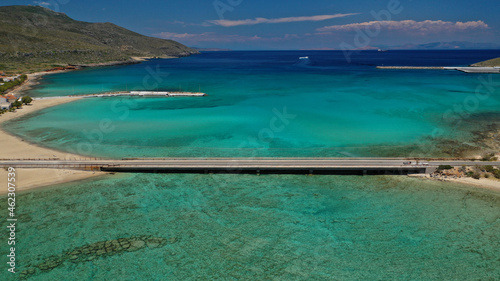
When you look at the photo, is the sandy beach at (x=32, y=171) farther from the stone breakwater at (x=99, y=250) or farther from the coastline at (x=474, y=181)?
the coastline at (x=474, y=181)

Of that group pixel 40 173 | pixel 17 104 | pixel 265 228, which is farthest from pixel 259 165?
pixel 17 104

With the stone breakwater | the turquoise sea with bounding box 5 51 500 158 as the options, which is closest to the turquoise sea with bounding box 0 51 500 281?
the stone breakwater

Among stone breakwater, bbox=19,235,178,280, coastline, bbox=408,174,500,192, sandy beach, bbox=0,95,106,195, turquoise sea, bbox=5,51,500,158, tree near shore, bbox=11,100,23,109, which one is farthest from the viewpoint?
tree near shore, bbox=11,100,23,109

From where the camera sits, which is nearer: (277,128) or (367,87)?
(277,128)

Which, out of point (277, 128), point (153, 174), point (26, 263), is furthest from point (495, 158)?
point (26, 263)

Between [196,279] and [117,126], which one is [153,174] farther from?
[117,126]

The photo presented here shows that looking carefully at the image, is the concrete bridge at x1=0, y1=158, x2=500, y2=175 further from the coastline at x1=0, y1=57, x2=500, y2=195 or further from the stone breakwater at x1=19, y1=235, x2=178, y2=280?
the stone breakwater at x1=19, y1=235, x2=178, y2=280

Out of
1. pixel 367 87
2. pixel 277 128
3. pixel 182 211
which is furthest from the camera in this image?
pixel 367 87
